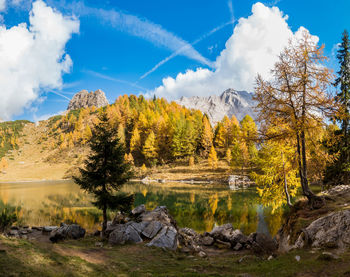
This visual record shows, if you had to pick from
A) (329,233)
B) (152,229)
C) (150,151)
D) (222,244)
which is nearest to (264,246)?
(222,244)

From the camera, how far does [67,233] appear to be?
17.3 meters

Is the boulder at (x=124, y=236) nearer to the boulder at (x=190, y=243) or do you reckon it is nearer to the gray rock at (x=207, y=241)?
the boulder at (x=190, y=243)

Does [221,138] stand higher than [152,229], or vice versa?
[221,138]

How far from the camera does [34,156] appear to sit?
13725 centimetres

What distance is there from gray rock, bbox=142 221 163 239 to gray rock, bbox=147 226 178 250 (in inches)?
24.2

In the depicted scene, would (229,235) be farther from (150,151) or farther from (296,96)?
(150,151)

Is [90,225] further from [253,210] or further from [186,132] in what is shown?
[186,132]

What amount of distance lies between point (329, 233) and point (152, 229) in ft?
38.6

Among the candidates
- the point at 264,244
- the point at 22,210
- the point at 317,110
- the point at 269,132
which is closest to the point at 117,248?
the point at 264,244

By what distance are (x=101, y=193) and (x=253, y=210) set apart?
71.4 feet

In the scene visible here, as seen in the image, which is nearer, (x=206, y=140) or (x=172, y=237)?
(x=172, y=237)

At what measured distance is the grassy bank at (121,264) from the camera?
23.2 ft

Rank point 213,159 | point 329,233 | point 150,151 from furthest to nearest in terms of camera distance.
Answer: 1. point 150,151
2. point 213,159
3. point 329,233

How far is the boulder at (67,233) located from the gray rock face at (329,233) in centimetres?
1632
